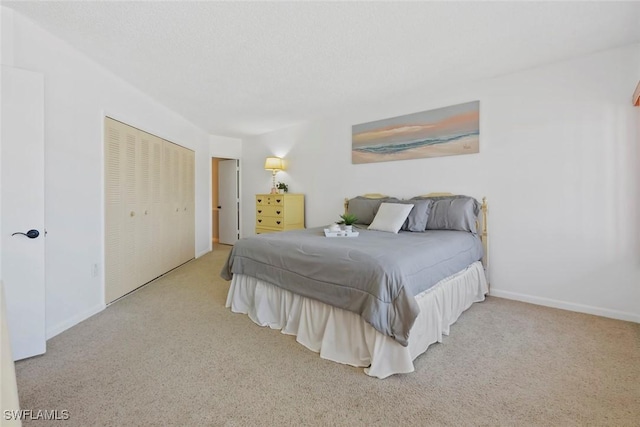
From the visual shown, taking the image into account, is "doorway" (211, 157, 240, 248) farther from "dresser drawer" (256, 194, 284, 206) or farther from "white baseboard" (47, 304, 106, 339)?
"white baseboard" (47, 304, 106, 339)

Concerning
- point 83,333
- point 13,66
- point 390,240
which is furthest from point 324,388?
point 13,66

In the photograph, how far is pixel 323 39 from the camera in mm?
2367

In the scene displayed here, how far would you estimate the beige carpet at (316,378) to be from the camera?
144 cm

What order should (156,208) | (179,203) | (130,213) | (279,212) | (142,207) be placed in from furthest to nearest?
(279,212) < (179,203) < (156,208) < (142,207) < (130,213)

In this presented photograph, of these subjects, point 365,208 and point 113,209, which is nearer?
point 113,209

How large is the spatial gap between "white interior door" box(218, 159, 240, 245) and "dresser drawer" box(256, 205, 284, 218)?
4.38 feet

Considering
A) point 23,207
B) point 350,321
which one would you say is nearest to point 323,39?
point 350,321

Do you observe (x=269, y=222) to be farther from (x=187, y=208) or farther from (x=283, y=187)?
(x=187, y=208)

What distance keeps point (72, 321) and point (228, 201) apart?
158 inches

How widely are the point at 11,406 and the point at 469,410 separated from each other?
177 centimetres

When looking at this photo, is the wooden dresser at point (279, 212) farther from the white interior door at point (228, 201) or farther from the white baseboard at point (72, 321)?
the white baseboard at point (72, 321)

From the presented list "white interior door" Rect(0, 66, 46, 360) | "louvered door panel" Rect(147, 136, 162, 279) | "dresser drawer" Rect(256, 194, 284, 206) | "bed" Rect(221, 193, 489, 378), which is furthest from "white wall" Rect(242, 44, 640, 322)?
"white interior door" Rect(0, 66, 46, 360)

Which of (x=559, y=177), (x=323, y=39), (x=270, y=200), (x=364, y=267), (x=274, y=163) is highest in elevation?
(x=323, y=39)

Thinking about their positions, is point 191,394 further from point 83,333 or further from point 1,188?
point 1,188
